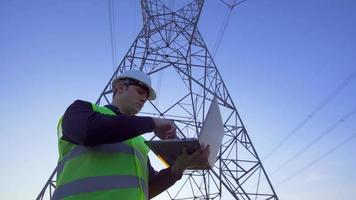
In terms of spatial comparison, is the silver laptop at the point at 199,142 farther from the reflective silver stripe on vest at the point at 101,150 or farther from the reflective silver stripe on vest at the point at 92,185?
the reflective silver stripe on vest at the point at 92,185

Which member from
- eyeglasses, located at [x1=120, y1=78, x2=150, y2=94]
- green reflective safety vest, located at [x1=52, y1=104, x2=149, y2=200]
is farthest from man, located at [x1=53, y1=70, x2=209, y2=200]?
eyeglasses, located at [x1=120, y1=78, x2=150, y2=94]

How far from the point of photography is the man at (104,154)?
1.56 meters

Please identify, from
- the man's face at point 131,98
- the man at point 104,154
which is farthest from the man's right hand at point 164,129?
the man's face at point 131,98

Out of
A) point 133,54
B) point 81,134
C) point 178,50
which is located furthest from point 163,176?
point 178,50

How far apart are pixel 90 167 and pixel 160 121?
0.38m

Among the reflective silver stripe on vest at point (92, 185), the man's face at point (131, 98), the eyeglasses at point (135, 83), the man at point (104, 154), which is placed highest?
the eyeglasses at point (135, 83)

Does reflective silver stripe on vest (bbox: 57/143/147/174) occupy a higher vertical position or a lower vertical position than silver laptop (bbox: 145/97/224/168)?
lower

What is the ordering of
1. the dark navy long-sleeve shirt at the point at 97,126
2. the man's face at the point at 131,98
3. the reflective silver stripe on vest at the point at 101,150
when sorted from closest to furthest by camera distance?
the dark navy long-sleeve shirt at the point at 97,126, the reflective silver stripe on vest at the point at 101,150, the man's face at the point at 131,98

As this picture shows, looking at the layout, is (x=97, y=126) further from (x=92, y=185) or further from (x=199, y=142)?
(x=199, y=142)

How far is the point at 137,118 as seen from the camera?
161 cm

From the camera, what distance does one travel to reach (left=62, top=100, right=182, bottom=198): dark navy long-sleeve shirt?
154 centimetres

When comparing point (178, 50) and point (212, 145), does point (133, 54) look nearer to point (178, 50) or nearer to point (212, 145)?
point (178, 50)

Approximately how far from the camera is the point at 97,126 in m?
1.54

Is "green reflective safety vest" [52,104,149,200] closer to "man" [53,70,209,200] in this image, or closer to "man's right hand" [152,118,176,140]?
"man" [53,70,209,200]
